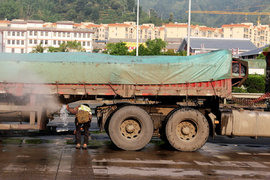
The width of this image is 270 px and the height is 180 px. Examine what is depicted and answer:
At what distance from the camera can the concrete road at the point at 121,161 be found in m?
10.1

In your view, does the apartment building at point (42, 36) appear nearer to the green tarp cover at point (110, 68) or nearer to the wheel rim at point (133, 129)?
the green tarp cover at point (110, 68)

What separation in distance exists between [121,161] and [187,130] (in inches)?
106

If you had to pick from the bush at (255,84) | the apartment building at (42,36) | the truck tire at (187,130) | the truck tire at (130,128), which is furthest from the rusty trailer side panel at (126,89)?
the apartment building at (42,36)

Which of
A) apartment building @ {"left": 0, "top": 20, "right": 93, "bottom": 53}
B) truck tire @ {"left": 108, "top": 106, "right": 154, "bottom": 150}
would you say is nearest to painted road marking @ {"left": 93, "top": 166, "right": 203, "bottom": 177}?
truck tire @ {"left": 108, "top": 106, "right": 154, "bottom": 150}

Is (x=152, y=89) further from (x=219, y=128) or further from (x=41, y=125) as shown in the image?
(x=41, y=125)

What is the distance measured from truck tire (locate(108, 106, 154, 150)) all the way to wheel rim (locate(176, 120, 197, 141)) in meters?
0.85

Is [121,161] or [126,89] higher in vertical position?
[126,89]

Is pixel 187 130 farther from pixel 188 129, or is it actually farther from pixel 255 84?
pixel 255 84

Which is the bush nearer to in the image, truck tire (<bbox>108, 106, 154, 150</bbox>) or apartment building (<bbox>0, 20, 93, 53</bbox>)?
truck tire (<bbox>108, 106, 154, 150</bbox>)

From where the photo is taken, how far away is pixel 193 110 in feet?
44.2

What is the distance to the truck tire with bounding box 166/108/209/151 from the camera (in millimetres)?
13328

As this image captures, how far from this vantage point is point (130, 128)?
1325 cm

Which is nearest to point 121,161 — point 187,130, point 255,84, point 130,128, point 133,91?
point 130,128

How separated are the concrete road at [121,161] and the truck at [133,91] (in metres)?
0.63
